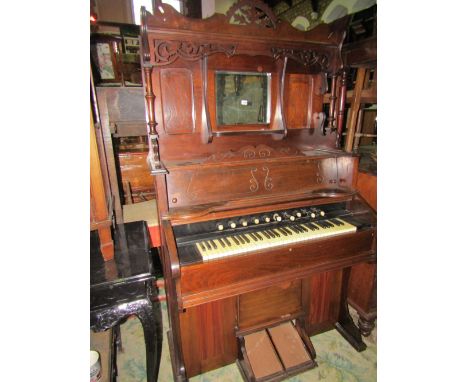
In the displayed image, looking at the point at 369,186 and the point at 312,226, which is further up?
the point at 369,186

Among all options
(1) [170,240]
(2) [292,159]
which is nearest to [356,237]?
(2) [292,159]

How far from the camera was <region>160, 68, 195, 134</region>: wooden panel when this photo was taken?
183 centimetres

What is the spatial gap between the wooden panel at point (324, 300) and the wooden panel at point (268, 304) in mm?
184

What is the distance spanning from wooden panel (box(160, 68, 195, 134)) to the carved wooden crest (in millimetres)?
344

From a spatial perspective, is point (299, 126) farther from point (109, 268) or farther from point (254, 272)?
point (109, 268)

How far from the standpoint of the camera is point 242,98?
6.68 feet

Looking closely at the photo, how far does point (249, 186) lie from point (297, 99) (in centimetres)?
94

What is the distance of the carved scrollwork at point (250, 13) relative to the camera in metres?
1.70

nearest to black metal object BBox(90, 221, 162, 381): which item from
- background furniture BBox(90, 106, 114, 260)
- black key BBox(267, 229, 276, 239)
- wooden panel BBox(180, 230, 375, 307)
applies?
background furniture BBox(90, 106, 114, 260)

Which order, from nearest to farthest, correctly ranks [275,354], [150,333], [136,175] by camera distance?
[150,333] < [275,354] < [136,175]

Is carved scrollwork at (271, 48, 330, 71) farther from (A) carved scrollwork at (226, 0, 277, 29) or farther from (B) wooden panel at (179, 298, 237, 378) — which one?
(B) wooden panel at (179, 298, 237, 378)

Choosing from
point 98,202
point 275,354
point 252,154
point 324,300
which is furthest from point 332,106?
point 275,354

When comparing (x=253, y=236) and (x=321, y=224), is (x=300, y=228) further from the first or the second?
(x=253, y=236)

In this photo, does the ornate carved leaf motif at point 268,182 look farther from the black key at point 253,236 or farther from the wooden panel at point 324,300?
the wooden panel at point 324,300
